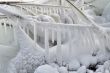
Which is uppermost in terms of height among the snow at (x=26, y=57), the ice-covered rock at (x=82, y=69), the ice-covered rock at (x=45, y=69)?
the snow at (x=26, y=57)

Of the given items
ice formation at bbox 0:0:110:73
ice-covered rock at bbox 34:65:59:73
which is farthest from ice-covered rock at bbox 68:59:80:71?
ice-covered rock at bbox 34:65:59:73

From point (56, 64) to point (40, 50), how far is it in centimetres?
16

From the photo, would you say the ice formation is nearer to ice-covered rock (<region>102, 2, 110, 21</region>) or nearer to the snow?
the snow

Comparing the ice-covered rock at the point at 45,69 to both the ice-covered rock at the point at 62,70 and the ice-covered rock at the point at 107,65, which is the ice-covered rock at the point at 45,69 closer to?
the ice-covered rock at the point at 62,70

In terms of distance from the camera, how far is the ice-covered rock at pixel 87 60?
1.60 metres

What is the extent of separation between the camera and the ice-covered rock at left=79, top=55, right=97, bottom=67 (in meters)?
1.60

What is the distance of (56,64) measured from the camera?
1560 millimetres

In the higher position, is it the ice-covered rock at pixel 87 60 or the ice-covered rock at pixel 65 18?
the ice-covered rock at pixel 65 18

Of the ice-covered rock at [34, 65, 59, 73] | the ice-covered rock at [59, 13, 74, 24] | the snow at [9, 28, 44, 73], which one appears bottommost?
the ice-covered rock at [34, 65, 59, 73]

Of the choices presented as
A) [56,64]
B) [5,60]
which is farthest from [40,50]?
[5,60]

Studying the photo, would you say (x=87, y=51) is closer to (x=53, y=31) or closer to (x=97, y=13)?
(x=53, y=31)

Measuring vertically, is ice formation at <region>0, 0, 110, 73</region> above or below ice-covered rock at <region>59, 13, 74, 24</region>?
below

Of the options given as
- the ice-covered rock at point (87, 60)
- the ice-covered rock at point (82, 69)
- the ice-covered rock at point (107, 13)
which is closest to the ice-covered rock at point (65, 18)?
the ice-covered rock at point (107, 13)

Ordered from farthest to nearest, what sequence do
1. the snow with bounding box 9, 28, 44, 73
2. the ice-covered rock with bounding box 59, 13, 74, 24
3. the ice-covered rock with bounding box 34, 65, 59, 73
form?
the ice-covered rock with bounding box 59, 13, 74, 24 → the snow with bounding box 9, 28, 44, 73 → the ice-covered rock with bounding box 34, 65, 59, 73
